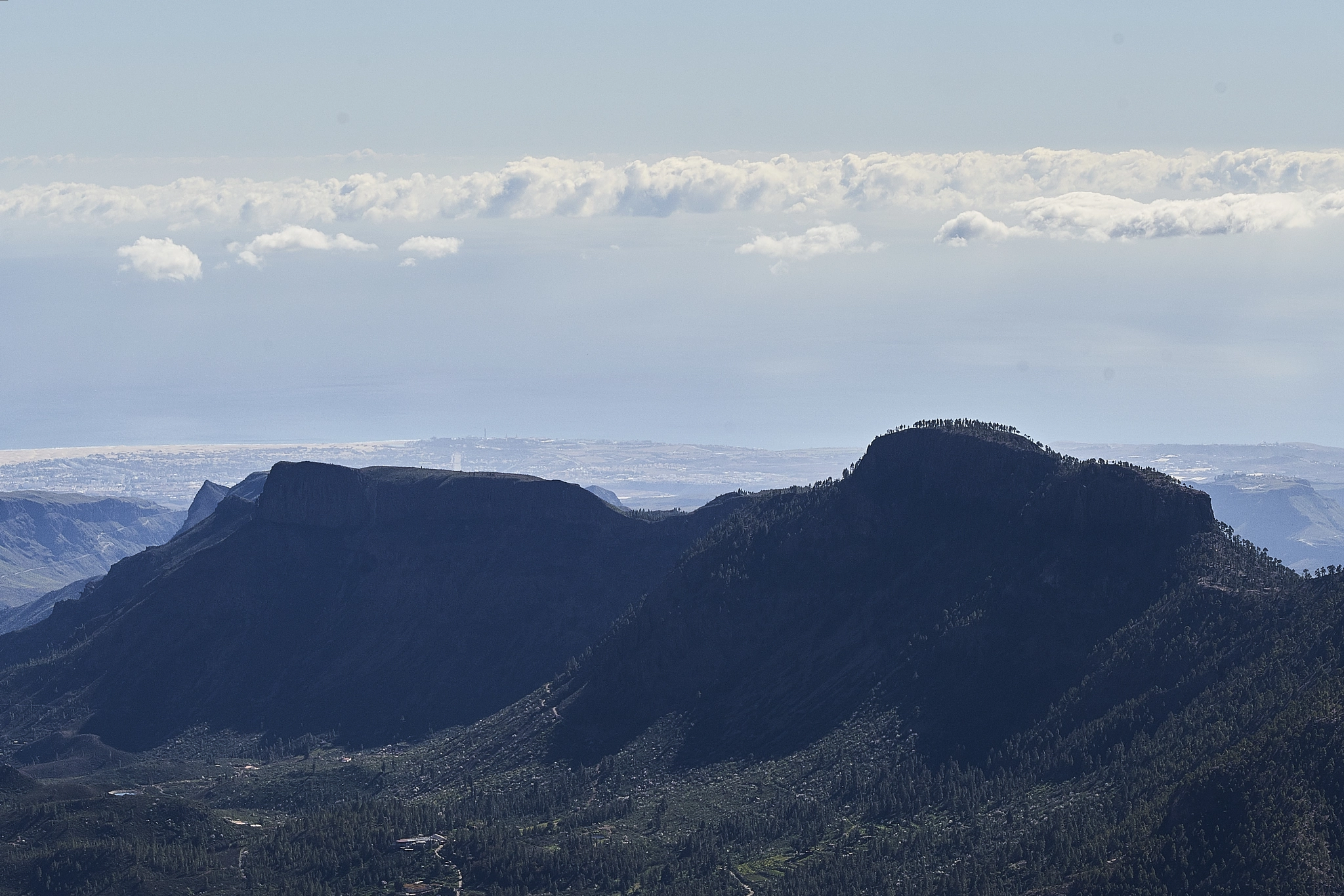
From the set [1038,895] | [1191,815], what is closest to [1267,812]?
[1191,815]

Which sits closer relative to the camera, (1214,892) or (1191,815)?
(1214,892)

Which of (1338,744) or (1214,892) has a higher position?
(1338,744)

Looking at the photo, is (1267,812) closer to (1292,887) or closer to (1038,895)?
(1292,887)

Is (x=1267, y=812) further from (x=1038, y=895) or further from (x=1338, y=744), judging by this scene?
(x=1038, y=895)

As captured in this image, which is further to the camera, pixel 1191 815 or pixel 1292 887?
pixel 1191 815

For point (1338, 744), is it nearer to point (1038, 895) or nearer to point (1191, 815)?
point (1191, 815)

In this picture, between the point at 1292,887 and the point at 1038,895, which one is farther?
the point at 1038,895

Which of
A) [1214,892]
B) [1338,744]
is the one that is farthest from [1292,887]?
[1338,744]
